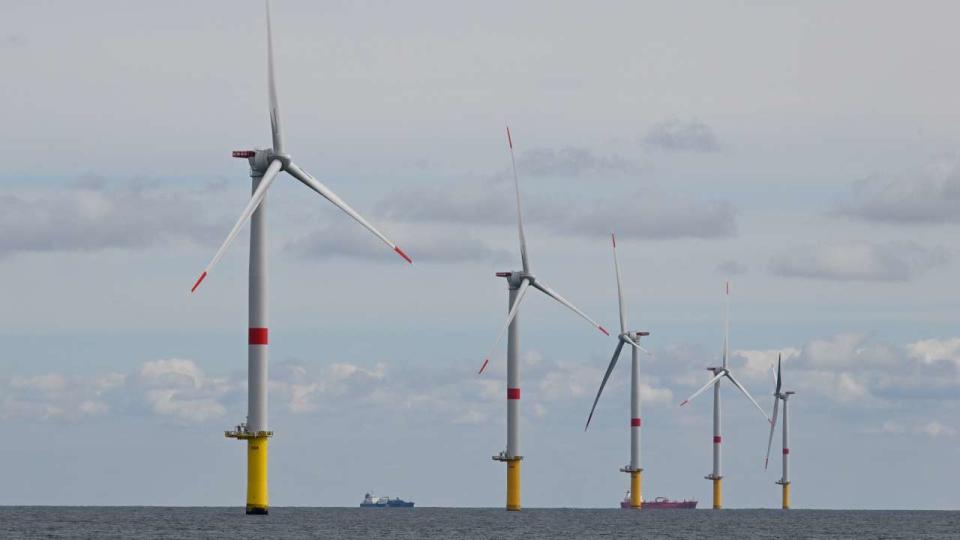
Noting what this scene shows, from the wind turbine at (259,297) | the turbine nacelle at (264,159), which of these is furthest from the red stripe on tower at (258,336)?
the turbine nacelle at (264,159)

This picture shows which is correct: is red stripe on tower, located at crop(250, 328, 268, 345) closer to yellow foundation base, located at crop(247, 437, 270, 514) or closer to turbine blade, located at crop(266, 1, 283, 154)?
yellow foundation base, located at crop(247, 437, 270, 514)

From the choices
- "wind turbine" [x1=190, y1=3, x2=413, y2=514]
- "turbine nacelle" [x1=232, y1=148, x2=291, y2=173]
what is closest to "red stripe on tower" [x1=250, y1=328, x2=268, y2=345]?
"wind turbine" [x1=190, y1=3, x2=413, y2=514]

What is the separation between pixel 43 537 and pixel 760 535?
3135 inches

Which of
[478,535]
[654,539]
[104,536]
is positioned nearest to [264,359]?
[104,536]

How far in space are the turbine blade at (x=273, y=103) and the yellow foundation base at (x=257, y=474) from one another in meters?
26.0

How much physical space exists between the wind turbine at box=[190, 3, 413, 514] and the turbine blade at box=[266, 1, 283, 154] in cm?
9

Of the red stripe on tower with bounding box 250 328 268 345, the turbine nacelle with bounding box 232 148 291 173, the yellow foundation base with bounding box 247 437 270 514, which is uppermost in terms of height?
the turbine nacelle with bounding box 232 148 291 173

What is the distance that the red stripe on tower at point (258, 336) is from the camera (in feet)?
402

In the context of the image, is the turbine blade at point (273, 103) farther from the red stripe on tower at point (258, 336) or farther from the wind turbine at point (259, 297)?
the red stripe on tower at point (258, 336)

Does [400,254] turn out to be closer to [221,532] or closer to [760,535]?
[221,532]

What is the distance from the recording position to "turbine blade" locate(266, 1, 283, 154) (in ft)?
438

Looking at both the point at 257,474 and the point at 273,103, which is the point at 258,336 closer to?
the point at 257,474

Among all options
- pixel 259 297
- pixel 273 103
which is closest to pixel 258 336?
pixel 259 297

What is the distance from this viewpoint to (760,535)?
172m
